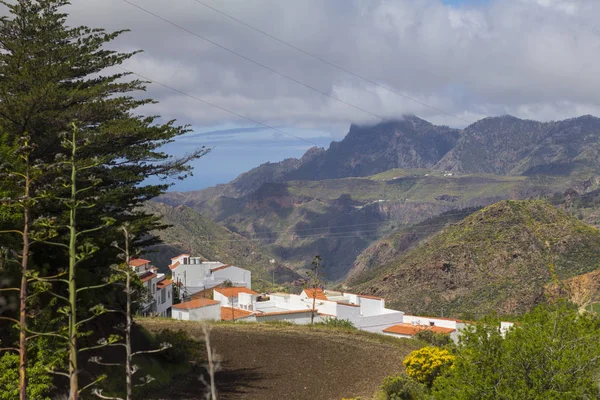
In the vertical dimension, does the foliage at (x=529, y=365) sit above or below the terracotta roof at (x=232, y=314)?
above

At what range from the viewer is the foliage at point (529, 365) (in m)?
14.3

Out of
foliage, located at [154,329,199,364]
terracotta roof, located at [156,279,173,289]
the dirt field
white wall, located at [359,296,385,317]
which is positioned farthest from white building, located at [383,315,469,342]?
foliage, located at [154,329,199,364]

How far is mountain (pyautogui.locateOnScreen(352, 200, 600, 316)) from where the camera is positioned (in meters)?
79.2

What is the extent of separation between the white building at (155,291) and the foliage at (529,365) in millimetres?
31046

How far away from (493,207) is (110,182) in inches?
3498

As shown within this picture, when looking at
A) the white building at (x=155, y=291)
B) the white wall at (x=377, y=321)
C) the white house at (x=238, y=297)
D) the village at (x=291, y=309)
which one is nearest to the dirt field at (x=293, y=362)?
the village at (x=291, y=309)

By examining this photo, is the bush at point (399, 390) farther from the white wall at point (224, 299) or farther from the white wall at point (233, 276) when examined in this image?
the white wall at point (233, 276)

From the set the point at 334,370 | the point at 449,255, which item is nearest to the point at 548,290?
the point at 449,255

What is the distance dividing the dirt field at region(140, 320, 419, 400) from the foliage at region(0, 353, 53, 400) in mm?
4778

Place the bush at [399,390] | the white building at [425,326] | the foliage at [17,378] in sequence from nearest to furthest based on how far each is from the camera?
1. the foliage at [17,378]
2. the bush at [399,390]
3. the white building at [425,326]

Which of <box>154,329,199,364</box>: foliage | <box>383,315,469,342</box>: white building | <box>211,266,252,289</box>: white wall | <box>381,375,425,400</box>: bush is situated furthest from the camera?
Answer: <box>211,266,252,289</box>: white wall

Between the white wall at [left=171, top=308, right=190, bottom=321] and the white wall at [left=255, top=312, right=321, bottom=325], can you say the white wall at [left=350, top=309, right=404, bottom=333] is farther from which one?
the white wall at [left=171, top=308, right=190, bottom=321]

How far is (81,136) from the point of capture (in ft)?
62.1

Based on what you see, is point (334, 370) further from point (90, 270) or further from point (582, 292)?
point (582, 292)
